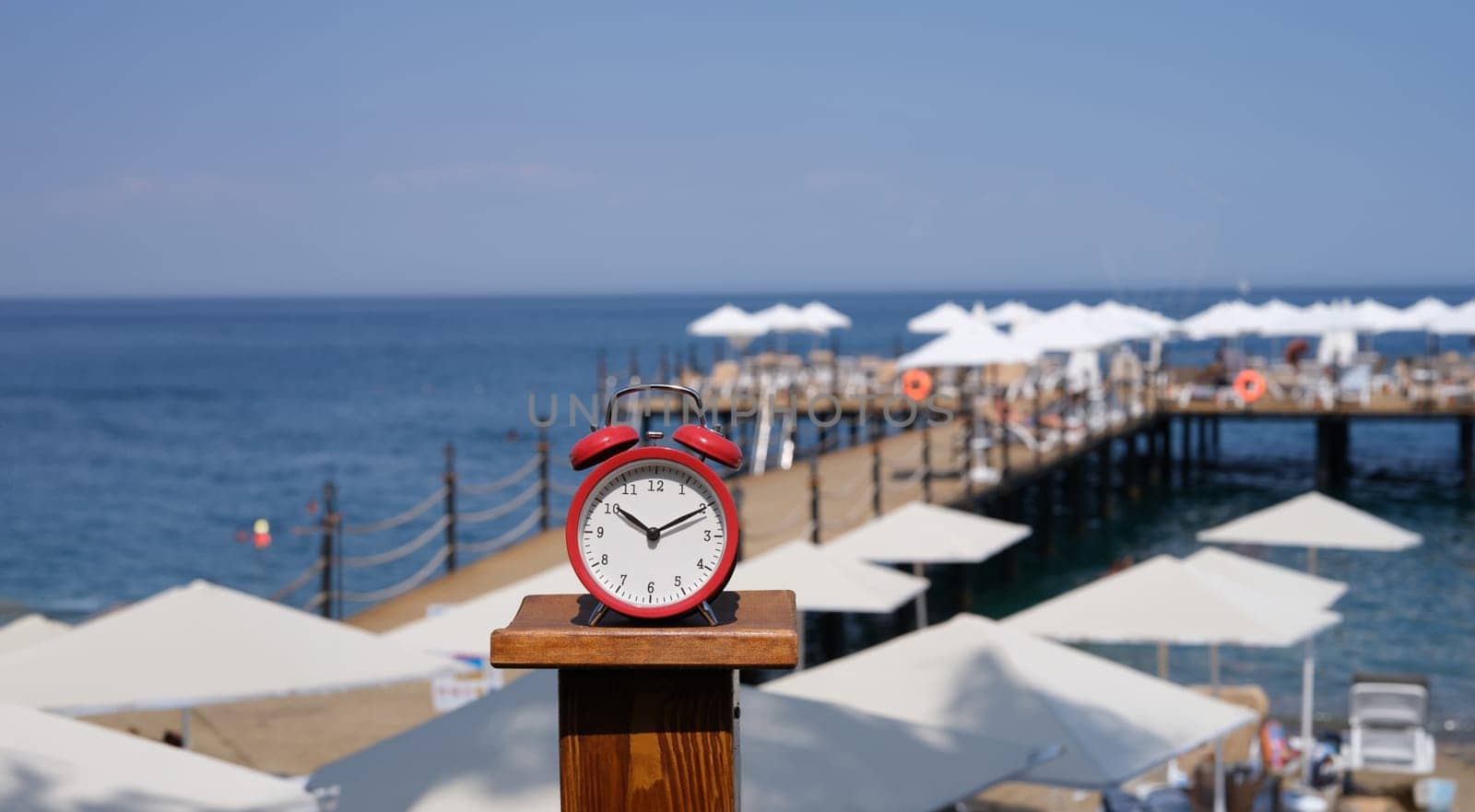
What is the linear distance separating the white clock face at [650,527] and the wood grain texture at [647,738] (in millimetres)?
185

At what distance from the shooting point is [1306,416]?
32719mm

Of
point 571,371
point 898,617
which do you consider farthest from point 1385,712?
point 571,371

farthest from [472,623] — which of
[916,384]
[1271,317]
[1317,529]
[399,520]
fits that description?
[1271,317]

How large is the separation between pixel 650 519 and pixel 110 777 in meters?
2.96

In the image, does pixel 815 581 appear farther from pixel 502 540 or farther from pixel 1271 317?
pixel 1271 317

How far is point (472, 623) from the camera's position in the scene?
8977 mm

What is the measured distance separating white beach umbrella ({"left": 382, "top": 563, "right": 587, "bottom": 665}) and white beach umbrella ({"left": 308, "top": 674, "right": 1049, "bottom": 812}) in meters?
3.48

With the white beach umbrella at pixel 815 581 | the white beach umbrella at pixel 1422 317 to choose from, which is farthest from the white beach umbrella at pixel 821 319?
the white beach umbrella at pixel 815 581

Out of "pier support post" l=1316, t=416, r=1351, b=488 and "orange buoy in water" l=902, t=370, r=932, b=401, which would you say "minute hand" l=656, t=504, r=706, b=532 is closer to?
"orange buoy in water" l=902, t=370, r=932, b=401

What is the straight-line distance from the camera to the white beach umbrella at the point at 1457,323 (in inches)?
1489

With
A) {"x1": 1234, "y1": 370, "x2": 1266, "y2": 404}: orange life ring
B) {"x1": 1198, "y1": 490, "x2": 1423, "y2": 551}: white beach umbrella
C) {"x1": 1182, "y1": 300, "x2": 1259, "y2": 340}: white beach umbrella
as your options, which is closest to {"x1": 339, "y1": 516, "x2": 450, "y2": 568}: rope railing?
{"x1": 1198, "y1": 490, "x2": 1423, "y2": 551}: white beach umbrella

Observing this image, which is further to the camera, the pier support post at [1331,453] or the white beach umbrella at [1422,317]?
the white beach umbrella at [1422,317]

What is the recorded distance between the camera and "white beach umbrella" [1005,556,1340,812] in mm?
10133

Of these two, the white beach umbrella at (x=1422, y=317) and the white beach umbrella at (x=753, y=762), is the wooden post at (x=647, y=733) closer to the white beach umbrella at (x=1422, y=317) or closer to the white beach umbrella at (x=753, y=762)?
the white beach umbrella at (x=753, y=762)
